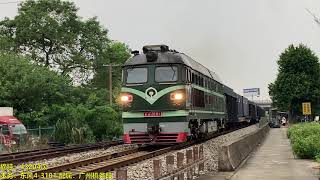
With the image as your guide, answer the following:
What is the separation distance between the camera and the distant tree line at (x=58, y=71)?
35562 mm

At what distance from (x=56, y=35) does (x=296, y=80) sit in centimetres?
2895

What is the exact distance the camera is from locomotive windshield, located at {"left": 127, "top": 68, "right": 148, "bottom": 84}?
21.0 m

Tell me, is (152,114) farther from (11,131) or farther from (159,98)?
(11,131)

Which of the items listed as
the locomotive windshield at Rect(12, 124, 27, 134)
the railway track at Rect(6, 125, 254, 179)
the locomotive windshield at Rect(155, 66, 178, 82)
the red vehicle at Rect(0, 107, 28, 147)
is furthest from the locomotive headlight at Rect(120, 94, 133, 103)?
the locomotive windshield at Rect(12, 124, 27, 134)

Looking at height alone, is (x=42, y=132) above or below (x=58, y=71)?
below

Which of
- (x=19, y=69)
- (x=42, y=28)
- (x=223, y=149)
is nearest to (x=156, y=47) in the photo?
(x=223, y=149)

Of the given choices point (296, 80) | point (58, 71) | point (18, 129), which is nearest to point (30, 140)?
point (18, 129)

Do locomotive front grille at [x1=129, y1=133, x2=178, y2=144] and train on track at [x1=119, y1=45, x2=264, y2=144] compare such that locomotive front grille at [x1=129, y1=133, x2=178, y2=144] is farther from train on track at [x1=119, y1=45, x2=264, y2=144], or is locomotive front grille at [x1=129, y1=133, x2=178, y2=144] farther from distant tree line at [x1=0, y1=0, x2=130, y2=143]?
distant tree line at [x1=0, y1=0, x2=130, y2=143]

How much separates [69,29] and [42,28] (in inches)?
126

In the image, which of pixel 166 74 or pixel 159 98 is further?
pixel 166 74

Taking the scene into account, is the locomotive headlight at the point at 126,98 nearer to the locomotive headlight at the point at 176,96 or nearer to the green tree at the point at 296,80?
the locomotive headlight at the point at 176,96

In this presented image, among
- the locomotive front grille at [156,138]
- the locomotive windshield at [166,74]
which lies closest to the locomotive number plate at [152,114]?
the locomotive front grille at [156,138]

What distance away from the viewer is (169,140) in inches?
803

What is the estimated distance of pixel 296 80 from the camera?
208ft
